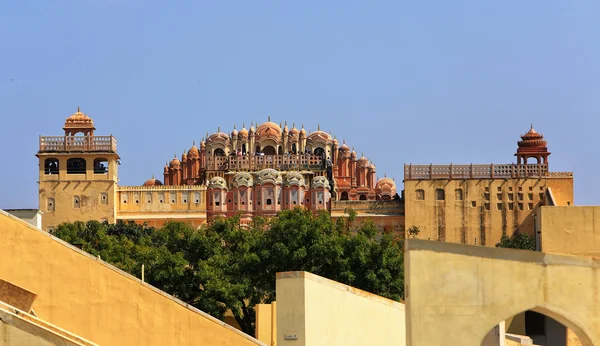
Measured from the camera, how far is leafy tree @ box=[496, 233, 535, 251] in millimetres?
59250

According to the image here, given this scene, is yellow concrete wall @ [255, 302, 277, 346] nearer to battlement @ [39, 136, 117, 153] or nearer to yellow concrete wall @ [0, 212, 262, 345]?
yellow concrete wall @ [0, 212, 262, 345]

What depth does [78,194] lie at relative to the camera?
218ft

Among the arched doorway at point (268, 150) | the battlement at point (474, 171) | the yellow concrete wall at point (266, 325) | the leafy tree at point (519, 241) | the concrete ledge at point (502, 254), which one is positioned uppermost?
the arched doorway at point (268, 150)

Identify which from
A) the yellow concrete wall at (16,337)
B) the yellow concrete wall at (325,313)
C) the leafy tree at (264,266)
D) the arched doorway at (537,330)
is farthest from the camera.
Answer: the leafy tree at (264,266)

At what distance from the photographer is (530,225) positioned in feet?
213

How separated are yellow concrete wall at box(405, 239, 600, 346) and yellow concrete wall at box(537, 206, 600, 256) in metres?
2.88

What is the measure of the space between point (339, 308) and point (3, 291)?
3394 mm

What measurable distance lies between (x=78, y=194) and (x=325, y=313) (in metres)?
53.1

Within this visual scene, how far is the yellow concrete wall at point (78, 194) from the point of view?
6569 centimetres

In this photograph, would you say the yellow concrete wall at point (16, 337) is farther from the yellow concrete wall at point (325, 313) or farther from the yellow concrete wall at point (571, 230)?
the yellow concrete wall at point (571, 230)

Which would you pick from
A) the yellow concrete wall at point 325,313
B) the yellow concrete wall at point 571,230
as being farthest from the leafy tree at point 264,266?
the yellow concrete wall at point 571,230

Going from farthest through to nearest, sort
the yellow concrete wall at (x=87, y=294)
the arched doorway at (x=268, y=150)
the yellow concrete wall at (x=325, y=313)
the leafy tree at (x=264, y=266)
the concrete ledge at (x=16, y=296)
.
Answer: the arched doorway at (x=268, y=150)
the leafy tree at (x=264, y=266)
the yellow concrete wall at (x=325, y=313)
the yellow concrete wall at (x=87, y=294)
the concrete ledge at (x=16, y=296)

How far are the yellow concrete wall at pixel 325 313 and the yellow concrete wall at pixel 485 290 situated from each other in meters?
3.17

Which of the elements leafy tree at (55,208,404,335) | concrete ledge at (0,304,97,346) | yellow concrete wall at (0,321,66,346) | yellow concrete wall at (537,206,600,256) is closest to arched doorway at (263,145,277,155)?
leafy tree at (55,208,404,335)
